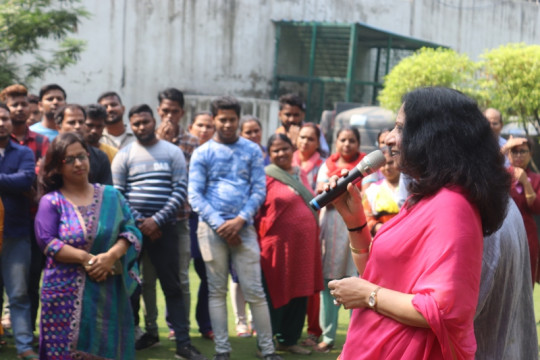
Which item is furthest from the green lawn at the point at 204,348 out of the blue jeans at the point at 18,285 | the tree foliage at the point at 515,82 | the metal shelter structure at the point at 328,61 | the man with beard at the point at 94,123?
the metal shelter structure at the point at 328,61

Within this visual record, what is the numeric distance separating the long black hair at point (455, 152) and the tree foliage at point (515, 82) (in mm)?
9502

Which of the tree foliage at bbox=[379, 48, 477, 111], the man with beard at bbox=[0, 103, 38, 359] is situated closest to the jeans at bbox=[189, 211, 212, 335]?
the man with beard at bbox=[0, 103, 38, 359]

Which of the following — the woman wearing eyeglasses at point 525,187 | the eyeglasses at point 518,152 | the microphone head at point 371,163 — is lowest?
the woman wearing eyeglasses at point 525,187

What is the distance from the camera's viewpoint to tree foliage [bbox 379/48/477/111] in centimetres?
1305

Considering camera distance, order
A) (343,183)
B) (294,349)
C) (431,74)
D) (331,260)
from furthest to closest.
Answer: (431,74)
(331,260)
(294,349)
(343,183)

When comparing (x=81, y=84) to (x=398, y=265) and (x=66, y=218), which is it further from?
(x=398, y=265)

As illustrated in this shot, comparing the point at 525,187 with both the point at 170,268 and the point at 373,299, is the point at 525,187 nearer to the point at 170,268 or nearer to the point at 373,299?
the point at 170,268

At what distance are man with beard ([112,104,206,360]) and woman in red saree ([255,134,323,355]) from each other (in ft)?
2.42

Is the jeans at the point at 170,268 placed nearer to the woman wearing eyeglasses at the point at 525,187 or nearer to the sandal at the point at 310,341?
the sandal at the point at 310,341

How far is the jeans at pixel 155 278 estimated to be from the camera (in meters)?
6.71

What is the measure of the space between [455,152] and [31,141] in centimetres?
482

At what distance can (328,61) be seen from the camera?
61.7 feet

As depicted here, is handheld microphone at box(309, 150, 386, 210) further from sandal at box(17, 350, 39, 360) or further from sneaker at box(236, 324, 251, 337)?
sneaker at box(236, 324, 251, 337)

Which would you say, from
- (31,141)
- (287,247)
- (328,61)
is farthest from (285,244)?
(328,61)
